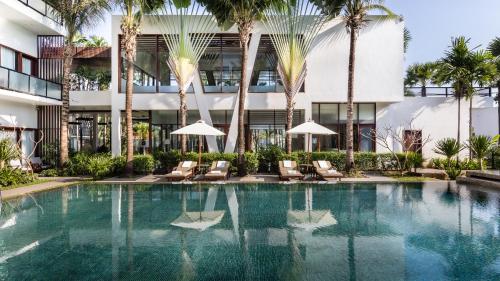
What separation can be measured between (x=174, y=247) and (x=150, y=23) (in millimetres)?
15687

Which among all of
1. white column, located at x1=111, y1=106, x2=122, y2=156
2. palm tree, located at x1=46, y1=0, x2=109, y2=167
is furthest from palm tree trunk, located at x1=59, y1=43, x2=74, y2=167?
white column, located at x1=111, y1=106, x2=122, y2=156

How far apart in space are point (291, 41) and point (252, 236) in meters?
13.1

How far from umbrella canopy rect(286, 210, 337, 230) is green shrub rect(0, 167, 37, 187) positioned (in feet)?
36.3

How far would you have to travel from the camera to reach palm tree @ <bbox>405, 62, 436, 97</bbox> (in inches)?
1082

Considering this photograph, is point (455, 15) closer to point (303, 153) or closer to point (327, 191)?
point (303, 153)

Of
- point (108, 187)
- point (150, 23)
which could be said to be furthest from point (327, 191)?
point (150, 23)

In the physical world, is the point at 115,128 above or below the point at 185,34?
below

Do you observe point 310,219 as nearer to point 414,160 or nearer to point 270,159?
point 270,159

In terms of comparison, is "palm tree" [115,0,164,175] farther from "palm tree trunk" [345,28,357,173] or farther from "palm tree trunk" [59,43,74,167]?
"palm tree trunk" [345,28,357,173]

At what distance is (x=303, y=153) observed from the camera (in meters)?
17.4

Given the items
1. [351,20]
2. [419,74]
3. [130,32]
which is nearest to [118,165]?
[130,32]

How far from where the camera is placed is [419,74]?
2839 centimetres

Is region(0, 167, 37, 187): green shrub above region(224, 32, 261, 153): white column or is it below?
below

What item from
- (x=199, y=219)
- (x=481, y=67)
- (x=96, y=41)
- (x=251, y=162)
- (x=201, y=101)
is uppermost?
(x=96, y=41)
